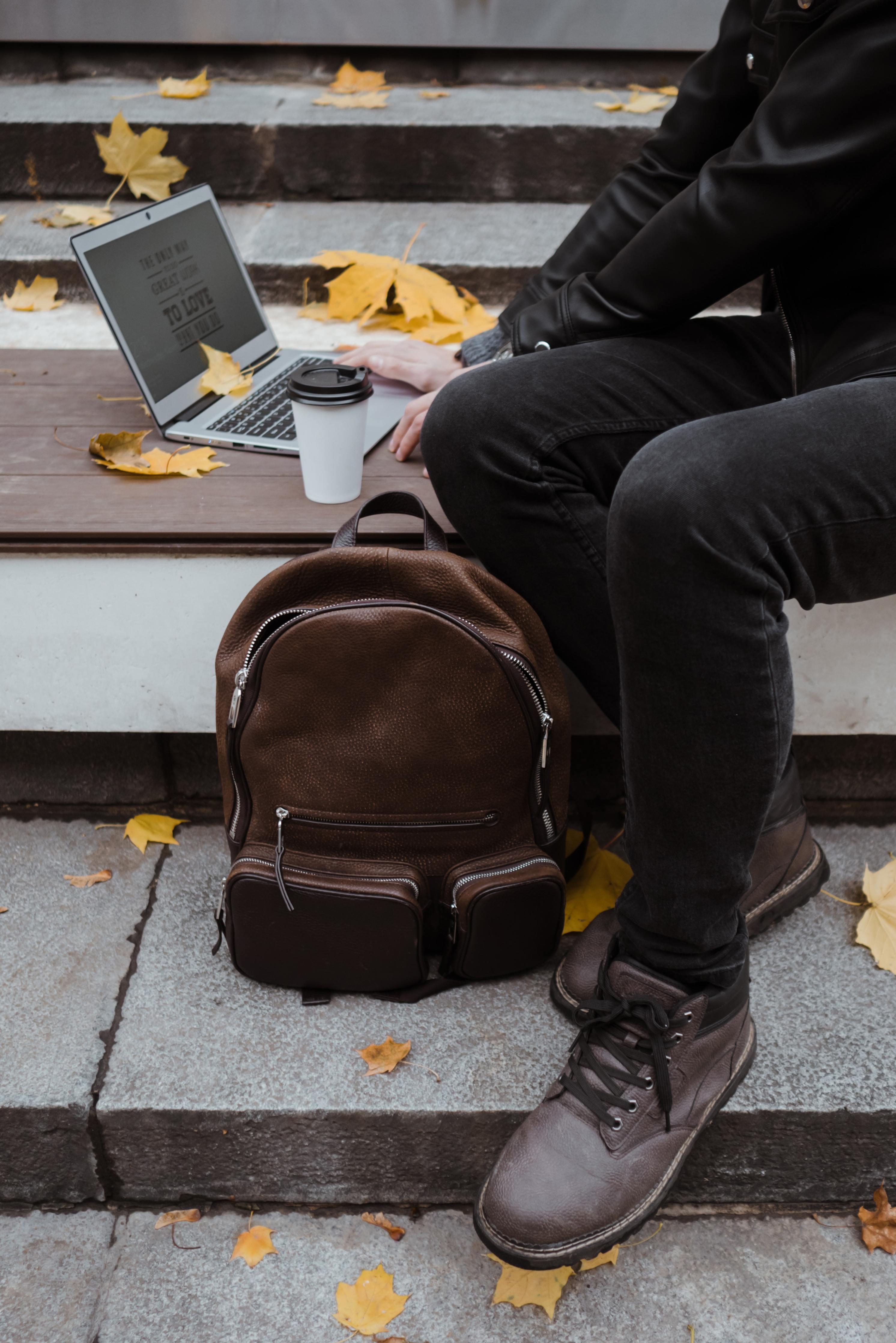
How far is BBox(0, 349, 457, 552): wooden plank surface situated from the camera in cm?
143

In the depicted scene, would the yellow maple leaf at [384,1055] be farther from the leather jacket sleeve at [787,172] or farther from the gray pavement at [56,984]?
the leather jacket sleeve at [787,172]

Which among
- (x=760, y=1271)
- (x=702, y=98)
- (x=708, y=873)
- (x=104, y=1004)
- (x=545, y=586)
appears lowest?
(x=760, y=1271)

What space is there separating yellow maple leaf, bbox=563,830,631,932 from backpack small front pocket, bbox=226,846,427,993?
292 millimetres

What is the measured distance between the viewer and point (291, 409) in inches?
70.2

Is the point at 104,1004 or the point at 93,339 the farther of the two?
the point at 93,339

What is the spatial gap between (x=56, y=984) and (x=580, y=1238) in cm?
81

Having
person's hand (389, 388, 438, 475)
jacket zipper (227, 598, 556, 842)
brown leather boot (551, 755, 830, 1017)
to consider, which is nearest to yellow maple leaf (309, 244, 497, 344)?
person's hand (389, 388, 438, 475)

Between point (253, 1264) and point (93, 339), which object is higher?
point (93, 339)

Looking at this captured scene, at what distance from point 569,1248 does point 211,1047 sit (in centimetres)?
52

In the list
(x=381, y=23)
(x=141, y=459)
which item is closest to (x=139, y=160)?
(x=381, y=23)

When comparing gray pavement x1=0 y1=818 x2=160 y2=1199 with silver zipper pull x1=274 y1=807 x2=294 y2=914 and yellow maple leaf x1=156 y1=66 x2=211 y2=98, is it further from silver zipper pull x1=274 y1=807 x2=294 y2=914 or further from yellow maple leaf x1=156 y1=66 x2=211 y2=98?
yellow maple leaf x1=156 y1=66 x2=211 y2=98

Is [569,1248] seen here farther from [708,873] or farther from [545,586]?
[545,586]

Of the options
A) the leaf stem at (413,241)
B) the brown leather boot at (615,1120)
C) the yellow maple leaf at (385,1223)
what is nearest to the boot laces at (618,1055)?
the brown leather boot at (615,1120)

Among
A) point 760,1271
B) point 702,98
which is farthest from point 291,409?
point 760,1271
